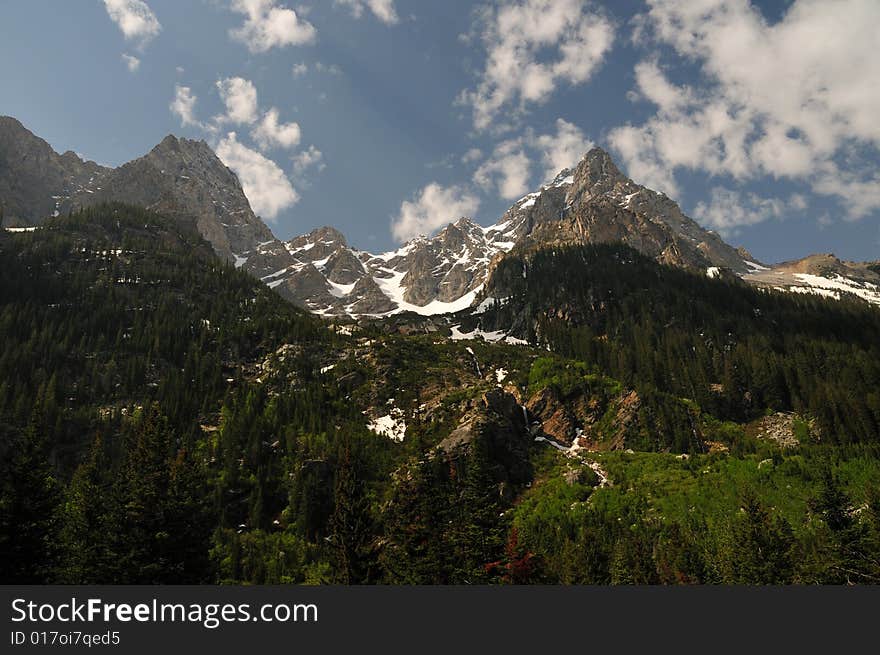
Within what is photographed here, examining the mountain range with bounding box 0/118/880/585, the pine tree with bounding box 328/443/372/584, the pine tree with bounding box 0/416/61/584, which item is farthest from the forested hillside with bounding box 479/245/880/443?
the pine tree with bounding box 0/416/61/584

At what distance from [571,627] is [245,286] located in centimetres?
19048

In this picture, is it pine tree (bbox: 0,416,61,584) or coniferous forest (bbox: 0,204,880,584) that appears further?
coniferous forest (bbox: 0,204,880,584)

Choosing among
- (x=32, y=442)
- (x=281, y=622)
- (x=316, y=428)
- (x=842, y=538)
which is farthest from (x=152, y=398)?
(x=842, y=538)

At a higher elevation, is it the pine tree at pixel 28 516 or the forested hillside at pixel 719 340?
the forested hillside at pixel 719 340

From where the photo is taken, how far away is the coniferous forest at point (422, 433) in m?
33.5

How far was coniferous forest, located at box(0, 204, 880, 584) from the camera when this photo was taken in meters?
33.5

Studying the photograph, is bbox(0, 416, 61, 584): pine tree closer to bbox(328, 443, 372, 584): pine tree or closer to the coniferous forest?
the coniferous forest

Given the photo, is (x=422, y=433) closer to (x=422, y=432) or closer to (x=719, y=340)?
(x=422, y=432)

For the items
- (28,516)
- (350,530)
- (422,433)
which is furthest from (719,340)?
(28,516)

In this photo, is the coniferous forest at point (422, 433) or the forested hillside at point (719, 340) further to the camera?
the forested hillside at point (719, 340)

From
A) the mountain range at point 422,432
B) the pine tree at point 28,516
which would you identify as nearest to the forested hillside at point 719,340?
the mountain range at point 422,432

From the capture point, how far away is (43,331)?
124m

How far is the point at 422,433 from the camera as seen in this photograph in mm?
43312

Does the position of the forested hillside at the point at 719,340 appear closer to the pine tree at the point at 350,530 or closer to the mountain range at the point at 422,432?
the mountain range at the point at 422,432
